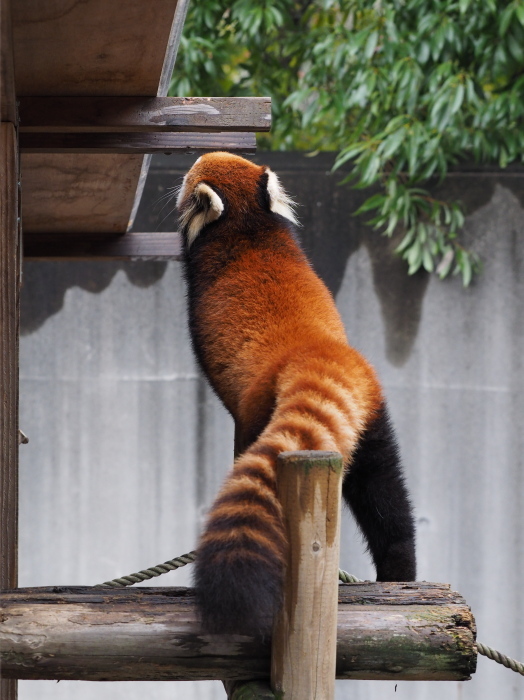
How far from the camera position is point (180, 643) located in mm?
1450

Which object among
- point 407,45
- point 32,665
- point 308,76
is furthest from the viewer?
point 308,76

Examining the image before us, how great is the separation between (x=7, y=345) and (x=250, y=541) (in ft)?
2.93

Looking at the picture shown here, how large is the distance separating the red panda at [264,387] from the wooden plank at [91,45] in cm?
52

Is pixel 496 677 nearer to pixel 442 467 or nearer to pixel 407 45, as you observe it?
pixel 442 467

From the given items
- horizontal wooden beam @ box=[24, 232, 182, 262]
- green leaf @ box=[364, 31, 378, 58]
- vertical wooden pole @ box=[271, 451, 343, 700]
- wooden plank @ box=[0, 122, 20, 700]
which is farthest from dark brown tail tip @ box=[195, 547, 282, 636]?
green leaf @ box=[364, 31, 378, 58]

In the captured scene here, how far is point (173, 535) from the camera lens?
14.3ft

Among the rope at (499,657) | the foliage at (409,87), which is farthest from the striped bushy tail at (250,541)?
the foliage at (409,87)

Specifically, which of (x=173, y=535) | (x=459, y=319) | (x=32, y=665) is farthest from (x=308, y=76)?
(x=32, y=665)

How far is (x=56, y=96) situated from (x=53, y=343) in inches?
92.3

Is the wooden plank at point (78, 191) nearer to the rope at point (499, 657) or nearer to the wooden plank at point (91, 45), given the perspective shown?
the wooden plank at point (91, 45)

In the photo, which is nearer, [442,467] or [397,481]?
[397,481]

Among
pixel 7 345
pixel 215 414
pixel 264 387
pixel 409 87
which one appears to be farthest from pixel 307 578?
pixel 409 87

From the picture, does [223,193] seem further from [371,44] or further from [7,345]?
[371,44]

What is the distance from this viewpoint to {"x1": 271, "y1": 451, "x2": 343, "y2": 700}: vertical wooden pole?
1378 millimetres
